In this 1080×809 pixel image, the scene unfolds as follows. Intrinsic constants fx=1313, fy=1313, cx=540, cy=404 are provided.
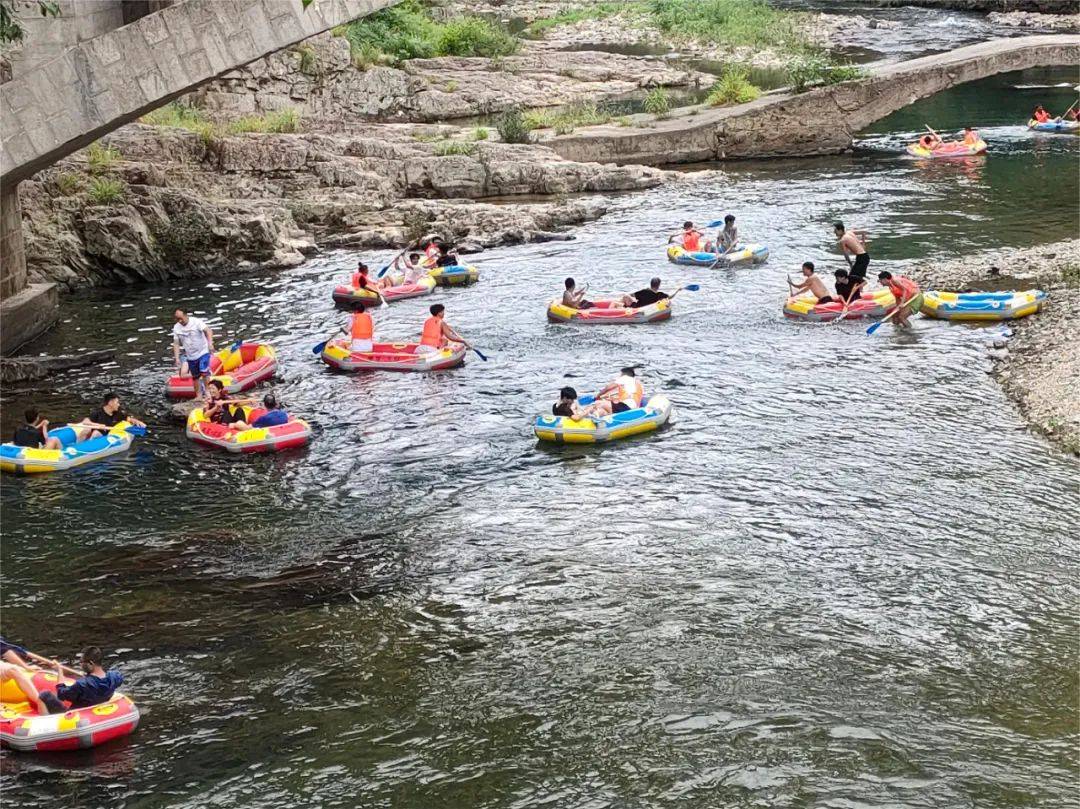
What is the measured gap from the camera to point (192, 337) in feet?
71.8

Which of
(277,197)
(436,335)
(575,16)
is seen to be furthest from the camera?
(575,16)

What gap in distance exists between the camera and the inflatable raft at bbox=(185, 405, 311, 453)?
19.8 m

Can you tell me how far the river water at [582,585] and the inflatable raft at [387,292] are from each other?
235 centimetres

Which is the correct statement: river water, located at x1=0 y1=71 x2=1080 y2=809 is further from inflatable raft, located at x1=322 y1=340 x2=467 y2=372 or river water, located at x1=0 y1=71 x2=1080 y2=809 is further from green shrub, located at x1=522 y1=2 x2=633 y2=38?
green shrub, located at x1=522 y1=2 x2=633 y2=38

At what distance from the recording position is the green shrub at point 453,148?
38.5 metres

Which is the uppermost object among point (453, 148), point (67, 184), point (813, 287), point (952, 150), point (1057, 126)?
point (67, 184)

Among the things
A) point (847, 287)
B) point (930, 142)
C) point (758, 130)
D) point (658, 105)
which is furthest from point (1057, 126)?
point (847, 287)

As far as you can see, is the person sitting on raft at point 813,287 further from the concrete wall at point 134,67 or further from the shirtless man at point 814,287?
the concrete wall at point 134,67

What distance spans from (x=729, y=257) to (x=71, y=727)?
807 inches

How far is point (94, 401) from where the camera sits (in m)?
22.2

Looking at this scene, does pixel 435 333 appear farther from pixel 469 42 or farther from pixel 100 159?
pixel 469 42

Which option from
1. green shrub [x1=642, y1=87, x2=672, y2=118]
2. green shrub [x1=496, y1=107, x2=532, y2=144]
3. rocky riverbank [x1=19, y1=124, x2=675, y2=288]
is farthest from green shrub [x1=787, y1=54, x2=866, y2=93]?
green shrub [x1=496, y1=107, x2=532, y2=144]

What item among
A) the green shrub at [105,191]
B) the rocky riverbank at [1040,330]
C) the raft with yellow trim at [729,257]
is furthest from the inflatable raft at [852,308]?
the green shrub at [105,191]

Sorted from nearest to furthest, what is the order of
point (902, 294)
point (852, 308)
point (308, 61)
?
1. point (902, 294)
2. point (852, 308)
3. point (308, 61)
